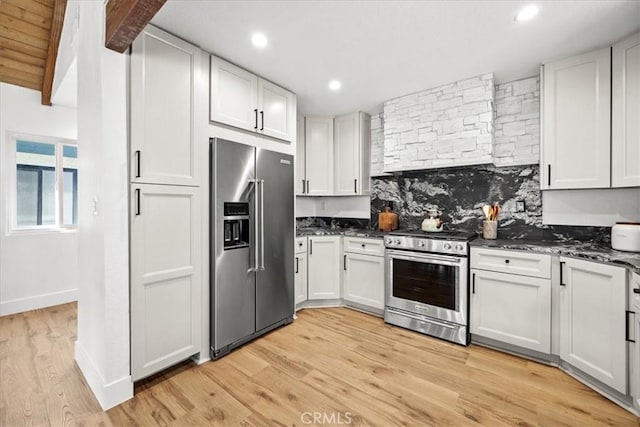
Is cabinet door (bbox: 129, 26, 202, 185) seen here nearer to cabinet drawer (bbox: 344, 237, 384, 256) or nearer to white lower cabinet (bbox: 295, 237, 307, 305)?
white lower cabinet (bbox: 295, 237, 307, 305)

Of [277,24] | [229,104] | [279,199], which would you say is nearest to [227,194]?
[279,199]

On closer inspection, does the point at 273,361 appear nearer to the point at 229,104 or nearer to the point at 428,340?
the point at 428,340

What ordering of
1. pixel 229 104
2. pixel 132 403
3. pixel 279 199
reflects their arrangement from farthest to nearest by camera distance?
pixel 279 199
pixel 229 104
pixel 132 403

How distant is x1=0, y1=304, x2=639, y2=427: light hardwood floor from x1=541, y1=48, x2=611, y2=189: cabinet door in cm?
158

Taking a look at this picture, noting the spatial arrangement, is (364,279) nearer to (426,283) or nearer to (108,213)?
(426,283)

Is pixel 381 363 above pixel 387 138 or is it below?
below

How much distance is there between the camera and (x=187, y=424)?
5.32 ft

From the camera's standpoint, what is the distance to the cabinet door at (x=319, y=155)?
152 inches

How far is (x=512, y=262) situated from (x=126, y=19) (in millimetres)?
3137

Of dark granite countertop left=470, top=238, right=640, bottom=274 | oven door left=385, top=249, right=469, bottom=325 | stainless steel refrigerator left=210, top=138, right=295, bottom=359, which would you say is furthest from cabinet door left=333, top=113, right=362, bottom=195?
dark granite countertop left=470, top=238, right=640, bottom=274

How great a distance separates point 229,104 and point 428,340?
2.84 metres

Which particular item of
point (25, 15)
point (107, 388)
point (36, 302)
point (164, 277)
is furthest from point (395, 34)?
point (36, 302)

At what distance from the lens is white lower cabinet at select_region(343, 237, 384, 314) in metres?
3.18

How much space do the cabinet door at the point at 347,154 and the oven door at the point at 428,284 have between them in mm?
1156
